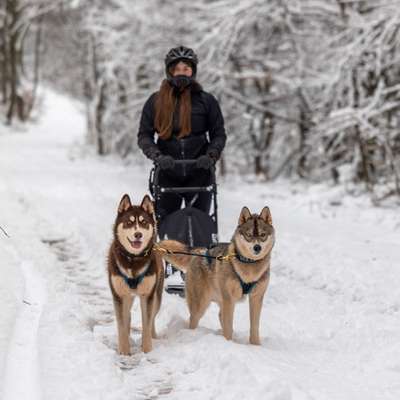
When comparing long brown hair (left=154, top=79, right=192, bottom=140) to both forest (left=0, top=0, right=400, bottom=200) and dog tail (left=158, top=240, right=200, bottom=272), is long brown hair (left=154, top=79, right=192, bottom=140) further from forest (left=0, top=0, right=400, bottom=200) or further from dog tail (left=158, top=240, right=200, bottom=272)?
forest (left=0, top=0, right=400, bottom=200)

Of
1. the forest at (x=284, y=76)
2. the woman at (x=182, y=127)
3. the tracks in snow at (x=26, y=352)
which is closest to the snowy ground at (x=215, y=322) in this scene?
the tracks in snow at (x=26, y=352)

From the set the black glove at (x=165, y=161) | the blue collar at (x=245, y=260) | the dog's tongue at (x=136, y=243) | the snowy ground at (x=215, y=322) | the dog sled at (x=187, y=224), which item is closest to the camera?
the snowy ground at (x=215, y=322)

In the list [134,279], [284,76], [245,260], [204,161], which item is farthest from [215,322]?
[284,76]

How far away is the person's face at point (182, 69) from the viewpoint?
608 cm

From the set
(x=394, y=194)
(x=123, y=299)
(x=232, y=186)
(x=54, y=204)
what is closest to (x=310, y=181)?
(x=232, y=186)

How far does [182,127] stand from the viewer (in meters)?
6.14

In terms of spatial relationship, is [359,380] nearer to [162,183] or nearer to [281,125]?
[162,183]

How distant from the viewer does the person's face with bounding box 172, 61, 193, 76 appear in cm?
608

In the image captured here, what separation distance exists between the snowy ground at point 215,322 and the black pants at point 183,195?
3.22ft

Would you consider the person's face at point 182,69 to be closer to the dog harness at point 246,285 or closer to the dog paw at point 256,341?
the dog harness at point 246,285

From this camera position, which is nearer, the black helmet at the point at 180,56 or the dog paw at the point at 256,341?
the dog paw at the point at 256,341

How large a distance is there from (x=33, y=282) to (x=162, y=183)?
1.80m

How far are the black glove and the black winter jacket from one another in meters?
0.31

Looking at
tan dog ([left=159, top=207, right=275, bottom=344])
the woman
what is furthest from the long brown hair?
tan dog ([left=159, top=207, right=275, bottom=344])
